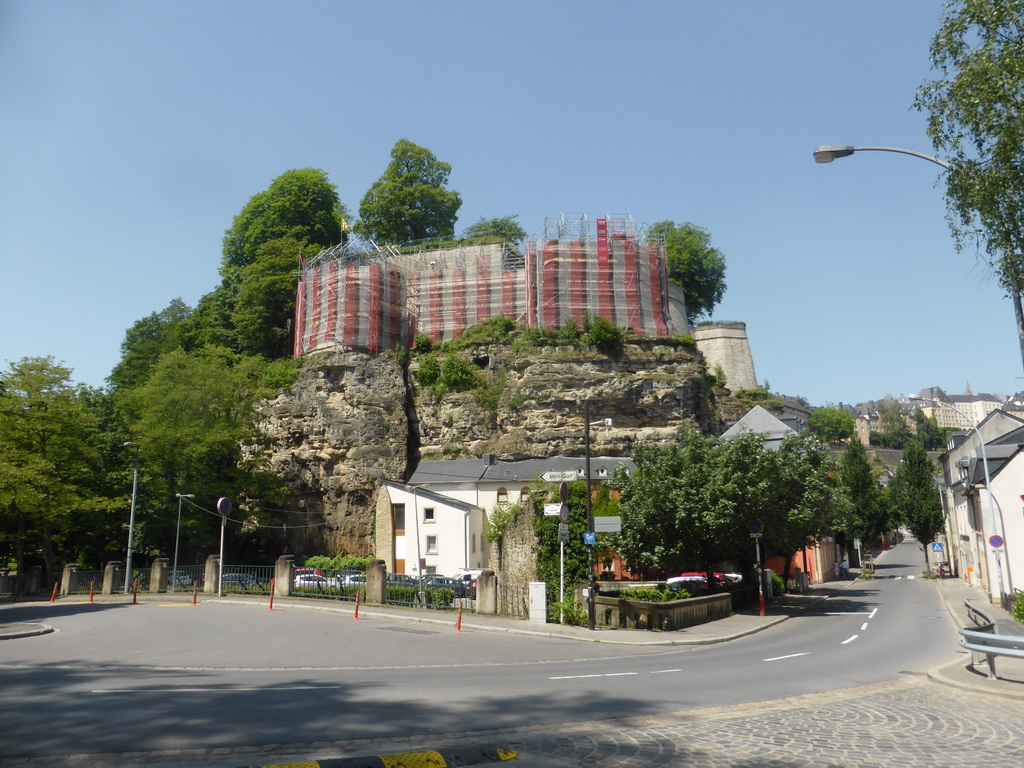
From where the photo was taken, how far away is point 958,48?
15.4 m

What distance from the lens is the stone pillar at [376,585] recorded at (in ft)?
94.7

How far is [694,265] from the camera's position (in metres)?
81.8

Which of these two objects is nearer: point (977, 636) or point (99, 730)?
point (99, 730)

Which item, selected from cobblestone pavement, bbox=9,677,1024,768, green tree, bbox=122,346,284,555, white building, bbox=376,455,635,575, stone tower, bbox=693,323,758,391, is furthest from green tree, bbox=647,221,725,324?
cobblestone pavement, bbox=9,677,1024,768

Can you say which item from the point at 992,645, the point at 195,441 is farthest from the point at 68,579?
the point at 992,645

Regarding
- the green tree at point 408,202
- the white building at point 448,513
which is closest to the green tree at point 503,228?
the green tree at point 408,202

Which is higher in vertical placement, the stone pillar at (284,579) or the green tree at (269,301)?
the green tree at (269,301)

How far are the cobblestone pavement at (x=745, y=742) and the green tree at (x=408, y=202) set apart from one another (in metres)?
70.6

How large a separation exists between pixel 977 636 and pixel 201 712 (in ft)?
36.9

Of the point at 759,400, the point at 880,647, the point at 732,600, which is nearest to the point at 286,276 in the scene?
the point at 759,400

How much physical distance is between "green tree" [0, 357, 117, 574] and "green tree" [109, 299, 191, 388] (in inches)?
1111

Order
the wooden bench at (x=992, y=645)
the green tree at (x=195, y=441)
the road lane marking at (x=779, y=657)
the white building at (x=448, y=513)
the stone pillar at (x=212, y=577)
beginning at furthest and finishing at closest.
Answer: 1. the white building at (x=448, y=513)
2. the green tree at (x=195, y=441)
3. the stone pillar at (x=212, y=577)
4. the road lane marking at (x=779, y=657)
5. the wooden bench at (x=992, y=645)

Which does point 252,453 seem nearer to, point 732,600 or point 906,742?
point 732,600

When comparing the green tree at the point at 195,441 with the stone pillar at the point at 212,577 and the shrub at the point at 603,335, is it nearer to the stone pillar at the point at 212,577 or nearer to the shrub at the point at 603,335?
the stone pillar at the point at 212,577
